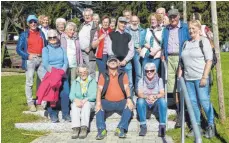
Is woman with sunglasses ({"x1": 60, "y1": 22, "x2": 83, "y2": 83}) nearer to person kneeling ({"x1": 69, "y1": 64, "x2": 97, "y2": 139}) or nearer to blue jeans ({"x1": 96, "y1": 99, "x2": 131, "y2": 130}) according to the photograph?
person kneeling ({"x1": 69, "y1": 64, "x2": 97, "y2": 139})

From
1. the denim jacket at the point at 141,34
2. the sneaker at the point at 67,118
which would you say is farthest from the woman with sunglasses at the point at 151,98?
the sneaker at the point at 67,118

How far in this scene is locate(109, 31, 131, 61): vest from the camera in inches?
307

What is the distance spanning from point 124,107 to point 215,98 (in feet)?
10.7

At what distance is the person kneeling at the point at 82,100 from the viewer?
279 inches

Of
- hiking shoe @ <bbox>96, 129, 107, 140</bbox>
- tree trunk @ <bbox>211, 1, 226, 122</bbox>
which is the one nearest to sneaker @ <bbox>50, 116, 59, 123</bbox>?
hiking shoe @ <bbox>96, 129, 107, 140</bbox>

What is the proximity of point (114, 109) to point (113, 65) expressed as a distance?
2.55 ft

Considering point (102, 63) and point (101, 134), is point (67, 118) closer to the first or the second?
point (101, 134)

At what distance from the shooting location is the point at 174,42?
23.8 ft

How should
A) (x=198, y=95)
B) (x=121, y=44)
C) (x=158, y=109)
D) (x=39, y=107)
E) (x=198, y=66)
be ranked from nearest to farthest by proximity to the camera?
(x=198, y=66) < (x=198, y=95) < (x=158, y=109) < (x=121, y=44) < (x=39, y=107)

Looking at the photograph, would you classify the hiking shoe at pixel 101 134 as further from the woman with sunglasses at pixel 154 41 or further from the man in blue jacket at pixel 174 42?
the woman with sunglasses at pixel 154 41

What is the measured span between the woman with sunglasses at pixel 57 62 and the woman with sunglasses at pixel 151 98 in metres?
1.37

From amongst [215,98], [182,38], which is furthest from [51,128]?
[215,98]

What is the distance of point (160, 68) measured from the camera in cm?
818

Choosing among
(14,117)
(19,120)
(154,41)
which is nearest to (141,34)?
(154,41)
